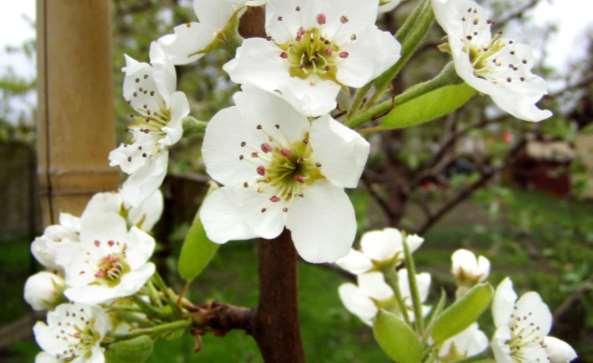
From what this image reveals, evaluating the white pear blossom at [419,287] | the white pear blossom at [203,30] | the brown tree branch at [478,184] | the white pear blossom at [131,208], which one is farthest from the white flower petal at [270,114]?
the brown tree branch at [478,184]

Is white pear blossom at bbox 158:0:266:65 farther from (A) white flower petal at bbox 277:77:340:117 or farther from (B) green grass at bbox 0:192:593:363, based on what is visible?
(B) green grass at bbox 0:192:593:363

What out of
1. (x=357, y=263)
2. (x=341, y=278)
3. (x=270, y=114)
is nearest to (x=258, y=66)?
(x=270, y=114)

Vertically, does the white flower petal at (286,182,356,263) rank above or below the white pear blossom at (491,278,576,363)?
above

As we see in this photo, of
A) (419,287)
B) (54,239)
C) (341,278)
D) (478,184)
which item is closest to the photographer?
(54,239)

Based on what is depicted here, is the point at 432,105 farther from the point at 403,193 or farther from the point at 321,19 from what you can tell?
the point at 403,193

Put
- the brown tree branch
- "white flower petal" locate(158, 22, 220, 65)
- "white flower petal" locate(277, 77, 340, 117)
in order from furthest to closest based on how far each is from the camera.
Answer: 1. the brown tree branch
2. "white flower petal" locate(158, 22, 220, 65)
3. "white flower petal" locate(277, 77, 340, 117)

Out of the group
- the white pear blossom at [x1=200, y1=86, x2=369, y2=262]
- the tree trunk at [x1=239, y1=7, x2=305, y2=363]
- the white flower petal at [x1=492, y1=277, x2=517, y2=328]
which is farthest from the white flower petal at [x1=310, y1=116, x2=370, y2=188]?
the white flower petal at [x1=492, y1=277, x2=517, y2=328]

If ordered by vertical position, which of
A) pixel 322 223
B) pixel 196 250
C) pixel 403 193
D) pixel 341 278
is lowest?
pixel 341 278

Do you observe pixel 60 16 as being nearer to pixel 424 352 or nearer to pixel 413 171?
pixel 424 352
